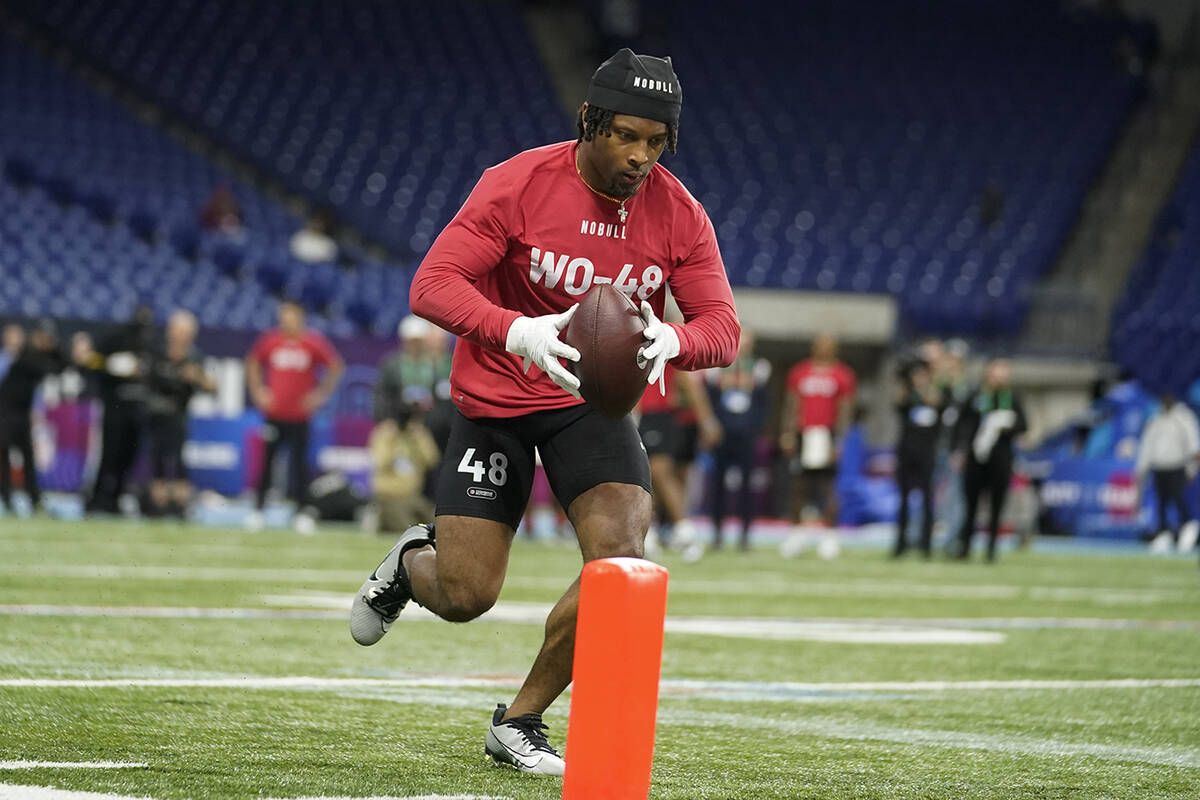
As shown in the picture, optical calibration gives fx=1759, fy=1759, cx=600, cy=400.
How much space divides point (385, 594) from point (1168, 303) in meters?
24.8

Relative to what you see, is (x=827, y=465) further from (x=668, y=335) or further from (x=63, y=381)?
(x=668, y=335)

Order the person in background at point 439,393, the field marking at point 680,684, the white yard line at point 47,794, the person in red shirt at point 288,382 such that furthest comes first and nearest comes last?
the person in red shirt at point 288,382, the person in background at point 439,393, the field marking at point 680,684, the white yard line at point 47,794

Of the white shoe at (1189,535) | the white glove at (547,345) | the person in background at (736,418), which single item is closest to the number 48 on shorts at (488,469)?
the white glove at (547,345)

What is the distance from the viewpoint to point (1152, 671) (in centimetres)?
704

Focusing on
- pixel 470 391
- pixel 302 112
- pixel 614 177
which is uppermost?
pixel 302 112

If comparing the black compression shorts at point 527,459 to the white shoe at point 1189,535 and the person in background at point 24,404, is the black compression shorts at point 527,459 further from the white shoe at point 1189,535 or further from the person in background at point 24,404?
the white shoe at point 1189,535

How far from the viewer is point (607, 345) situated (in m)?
3.84

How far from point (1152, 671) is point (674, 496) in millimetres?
7699

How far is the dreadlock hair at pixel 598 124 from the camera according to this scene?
425 cm

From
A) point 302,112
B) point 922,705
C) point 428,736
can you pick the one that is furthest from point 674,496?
point 302,112

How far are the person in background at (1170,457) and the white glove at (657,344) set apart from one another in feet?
54.4

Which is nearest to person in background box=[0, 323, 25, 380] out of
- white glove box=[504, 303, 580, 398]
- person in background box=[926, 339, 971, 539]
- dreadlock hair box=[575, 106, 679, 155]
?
person in background box=[926, 339, 971, 539]

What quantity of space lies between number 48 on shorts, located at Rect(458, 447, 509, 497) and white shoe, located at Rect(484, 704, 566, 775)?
0.57 m

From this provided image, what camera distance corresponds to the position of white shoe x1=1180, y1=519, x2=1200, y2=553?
790 inches
